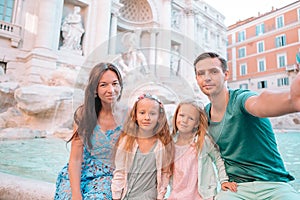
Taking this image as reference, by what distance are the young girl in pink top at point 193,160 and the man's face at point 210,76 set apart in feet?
0.29

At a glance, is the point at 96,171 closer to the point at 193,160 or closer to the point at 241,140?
the point at 193,160

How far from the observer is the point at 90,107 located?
3.02 feet

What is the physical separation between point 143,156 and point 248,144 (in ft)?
1.50

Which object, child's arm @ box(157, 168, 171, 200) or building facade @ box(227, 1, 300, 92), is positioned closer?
child's arm @ box(157, 168, 171, 200)

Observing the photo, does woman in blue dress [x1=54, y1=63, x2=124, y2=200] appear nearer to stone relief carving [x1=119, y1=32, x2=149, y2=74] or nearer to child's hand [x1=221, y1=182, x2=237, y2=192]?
stone relief carving [x1=119, y1=32, x2=149, y2=74]

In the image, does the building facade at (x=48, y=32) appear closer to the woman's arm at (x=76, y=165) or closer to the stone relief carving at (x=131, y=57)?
the stone relief carving at (x=131, y=57)

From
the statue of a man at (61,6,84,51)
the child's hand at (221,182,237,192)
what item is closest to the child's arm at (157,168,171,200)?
the child's hand at (221,182,237,192)

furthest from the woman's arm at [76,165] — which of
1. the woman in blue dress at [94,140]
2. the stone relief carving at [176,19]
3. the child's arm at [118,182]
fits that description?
the stone relief carving at [176,19]

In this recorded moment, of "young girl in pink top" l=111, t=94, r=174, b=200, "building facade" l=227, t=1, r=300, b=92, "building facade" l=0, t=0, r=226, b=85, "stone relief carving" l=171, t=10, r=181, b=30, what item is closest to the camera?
"young girl in pink top" l=111, t=94, r=174, b=200

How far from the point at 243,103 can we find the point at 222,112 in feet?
0.45

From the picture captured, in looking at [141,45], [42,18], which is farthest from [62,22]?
[141,45]

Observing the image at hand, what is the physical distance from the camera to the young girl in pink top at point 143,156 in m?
0.81

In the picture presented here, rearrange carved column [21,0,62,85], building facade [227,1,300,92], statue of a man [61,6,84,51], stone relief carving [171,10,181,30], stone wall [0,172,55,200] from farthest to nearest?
building facade [227,1,300,92], stone relief carving [171,10,181,30], statue of a man [61,6,84,51], carved column [21,0,62,85], stone wall [0,172,55,200]

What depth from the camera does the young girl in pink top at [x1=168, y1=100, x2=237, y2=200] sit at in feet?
2.86
